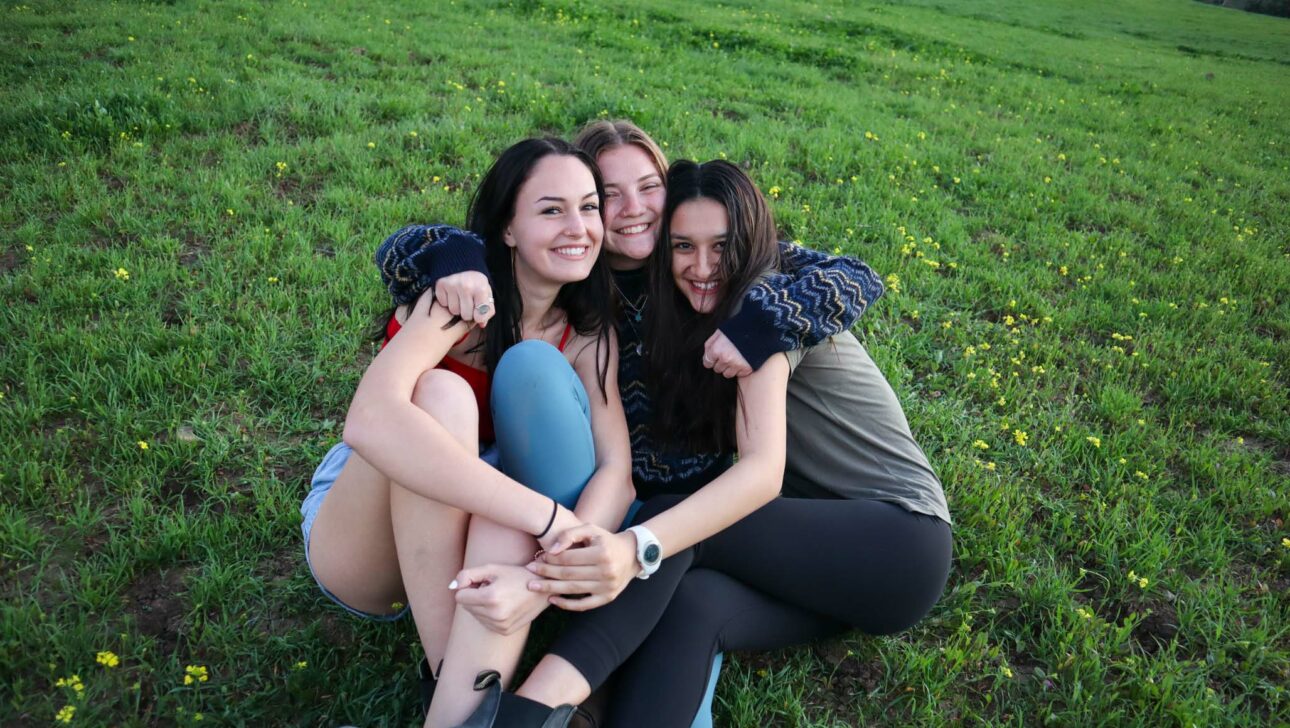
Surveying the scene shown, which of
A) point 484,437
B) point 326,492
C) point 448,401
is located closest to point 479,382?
point 484,437

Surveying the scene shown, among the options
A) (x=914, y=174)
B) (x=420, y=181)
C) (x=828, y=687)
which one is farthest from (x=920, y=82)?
(x=828, y=687)

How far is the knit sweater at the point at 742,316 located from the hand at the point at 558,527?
0.66 meters

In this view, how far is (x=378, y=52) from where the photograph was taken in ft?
27.3

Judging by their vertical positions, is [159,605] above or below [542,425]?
below

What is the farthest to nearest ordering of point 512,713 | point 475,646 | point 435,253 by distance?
point 435,253 < point 475,646 < point 512,713

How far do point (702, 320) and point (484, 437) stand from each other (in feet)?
2.86

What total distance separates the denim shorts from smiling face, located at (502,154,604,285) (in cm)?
67

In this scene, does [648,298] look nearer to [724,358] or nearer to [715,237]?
[715,237]

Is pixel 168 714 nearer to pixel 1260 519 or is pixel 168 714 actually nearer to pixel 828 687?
pixel 828 687

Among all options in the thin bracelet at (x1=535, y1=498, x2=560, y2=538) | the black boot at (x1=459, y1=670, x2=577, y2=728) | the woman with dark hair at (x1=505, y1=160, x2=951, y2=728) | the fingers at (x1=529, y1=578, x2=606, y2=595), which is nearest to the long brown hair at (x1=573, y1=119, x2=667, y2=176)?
Result: the woman with dark hair at (x1=505, y1=160, x2=951, y2=728)

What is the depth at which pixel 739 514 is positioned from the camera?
97.4 inches

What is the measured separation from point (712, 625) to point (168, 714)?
1564 mm

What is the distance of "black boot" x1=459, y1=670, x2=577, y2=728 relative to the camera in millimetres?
2076

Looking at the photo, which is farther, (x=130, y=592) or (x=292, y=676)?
(x=130, y=592)
